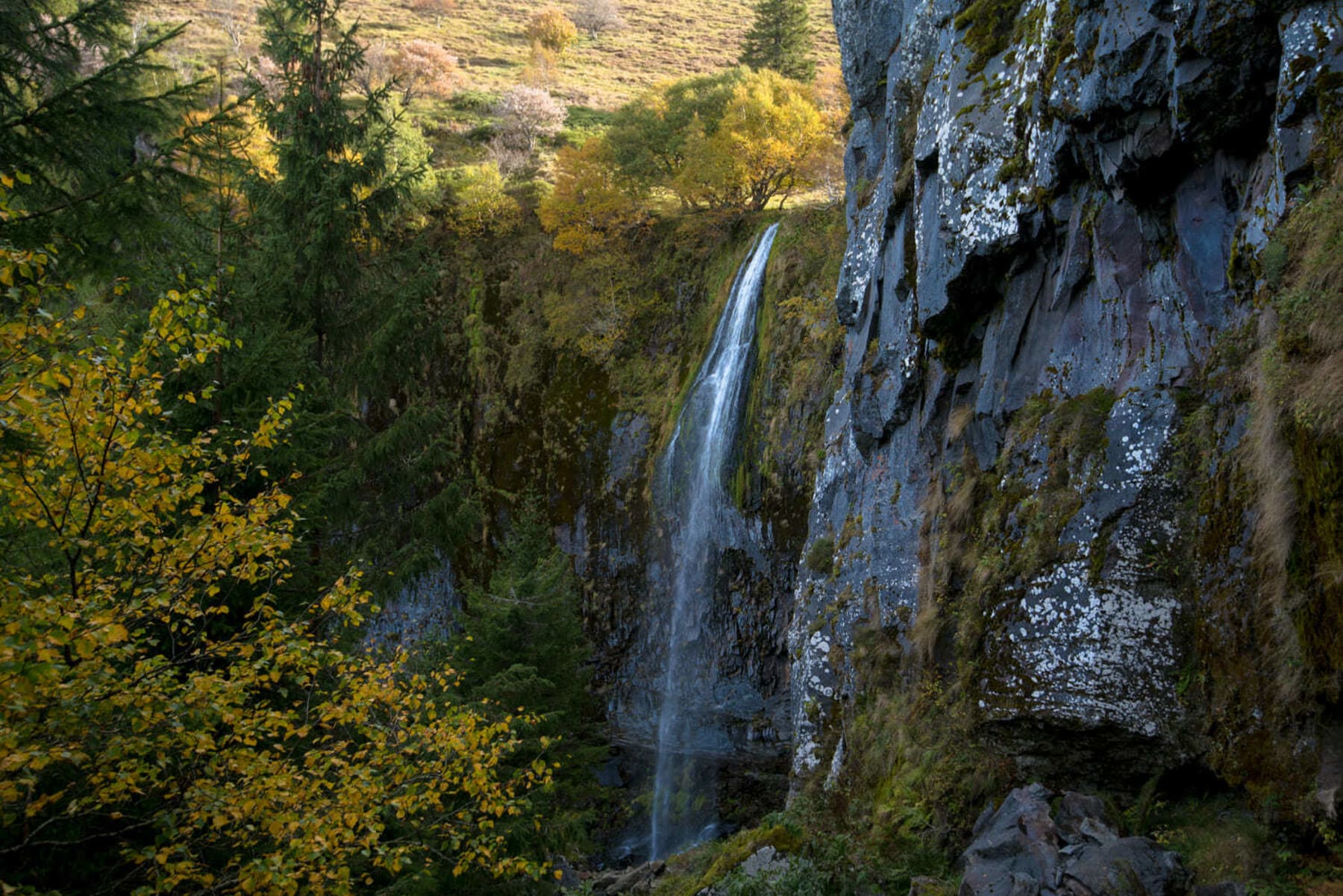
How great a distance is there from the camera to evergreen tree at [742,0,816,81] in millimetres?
35594

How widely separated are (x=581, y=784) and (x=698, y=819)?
5213mm

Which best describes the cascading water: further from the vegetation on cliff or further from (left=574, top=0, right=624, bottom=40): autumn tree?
(left=574, top=0, right=624, bottom=40): autumn tree

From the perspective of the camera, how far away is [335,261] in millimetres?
11891

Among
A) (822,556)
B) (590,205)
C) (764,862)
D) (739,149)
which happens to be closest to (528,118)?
(590,205)

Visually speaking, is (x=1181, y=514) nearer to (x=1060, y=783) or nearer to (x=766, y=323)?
(x=1060, y=783)

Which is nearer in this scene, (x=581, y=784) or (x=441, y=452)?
(x=441, y=452)

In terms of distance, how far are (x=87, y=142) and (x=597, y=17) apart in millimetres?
67284

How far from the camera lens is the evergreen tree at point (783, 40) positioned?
3559cm

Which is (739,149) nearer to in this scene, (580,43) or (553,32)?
(553,32)

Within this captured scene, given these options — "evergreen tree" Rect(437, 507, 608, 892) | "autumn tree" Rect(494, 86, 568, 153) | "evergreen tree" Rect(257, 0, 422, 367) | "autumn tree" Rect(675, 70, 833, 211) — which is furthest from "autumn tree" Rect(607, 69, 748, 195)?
"evergreen tree" Rect(437, 507, 608, 892)

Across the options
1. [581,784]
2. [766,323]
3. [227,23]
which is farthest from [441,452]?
[227,23]

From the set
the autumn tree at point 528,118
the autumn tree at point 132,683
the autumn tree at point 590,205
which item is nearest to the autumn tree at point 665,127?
the autumn tree at point 590,205

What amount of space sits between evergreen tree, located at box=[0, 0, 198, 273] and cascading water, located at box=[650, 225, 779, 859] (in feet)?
46.7

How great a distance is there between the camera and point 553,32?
58438mm
